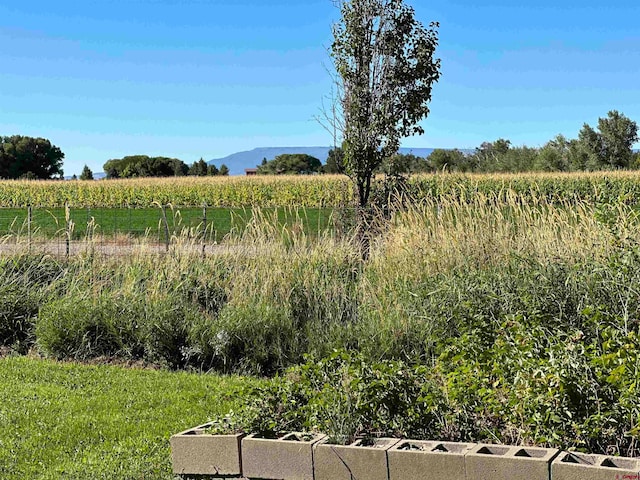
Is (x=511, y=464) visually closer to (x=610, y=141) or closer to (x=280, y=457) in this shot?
(x=280, y=457)

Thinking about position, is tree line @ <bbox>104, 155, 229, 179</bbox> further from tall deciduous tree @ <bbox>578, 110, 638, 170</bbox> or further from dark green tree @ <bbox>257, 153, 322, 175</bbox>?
tall deciduous tree @ <bbox>578, 110, 638, 170</bbox>

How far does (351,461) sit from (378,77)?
26.3 ft

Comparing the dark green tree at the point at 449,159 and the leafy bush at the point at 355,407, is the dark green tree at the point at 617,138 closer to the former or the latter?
the dark green tree at the point at 449,159

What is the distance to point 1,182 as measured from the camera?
37.9 metres

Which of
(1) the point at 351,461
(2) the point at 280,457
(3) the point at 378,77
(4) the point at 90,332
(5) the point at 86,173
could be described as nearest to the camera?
(1) the point at 351,461

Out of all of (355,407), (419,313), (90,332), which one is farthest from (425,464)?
(90,332)

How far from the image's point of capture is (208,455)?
11.1 ft

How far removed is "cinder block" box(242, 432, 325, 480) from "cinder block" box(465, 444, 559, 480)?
2.35ft

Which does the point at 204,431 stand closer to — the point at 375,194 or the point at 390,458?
the point at 390,458

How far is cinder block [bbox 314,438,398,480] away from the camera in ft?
10.1

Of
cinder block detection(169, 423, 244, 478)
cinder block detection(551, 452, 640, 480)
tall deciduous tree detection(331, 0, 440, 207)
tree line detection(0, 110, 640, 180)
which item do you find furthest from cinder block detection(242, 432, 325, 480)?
tree line detection(0, 110, 640, 180)

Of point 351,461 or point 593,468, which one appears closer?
point 593,468

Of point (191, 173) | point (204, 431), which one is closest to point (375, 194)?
point (204, 431)

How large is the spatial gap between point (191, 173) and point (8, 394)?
199ft
